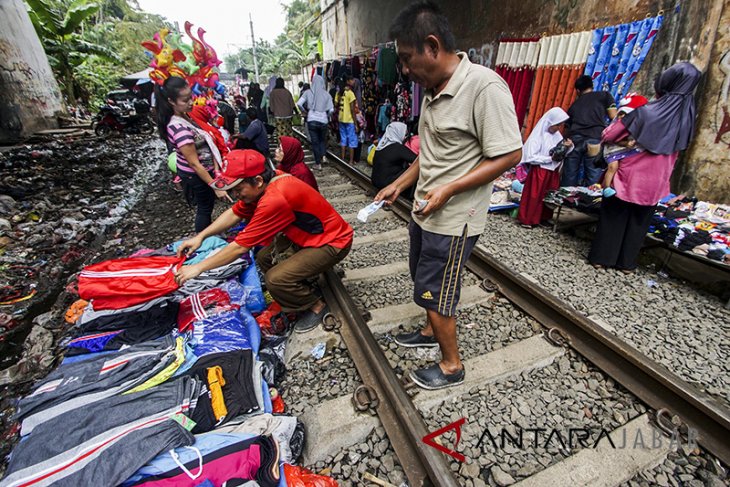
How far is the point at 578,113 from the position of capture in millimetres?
5199

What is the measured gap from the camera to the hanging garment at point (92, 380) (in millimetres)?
2029

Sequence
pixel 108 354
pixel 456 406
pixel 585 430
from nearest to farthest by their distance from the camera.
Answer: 1. pixel 585 430
2. pixel 456 406
3. pixel 108 354

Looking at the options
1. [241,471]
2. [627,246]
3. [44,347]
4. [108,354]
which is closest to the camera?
[241,471]

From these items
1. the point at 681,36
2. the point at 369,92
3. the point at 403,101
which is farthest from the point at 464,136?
the point at 369,92

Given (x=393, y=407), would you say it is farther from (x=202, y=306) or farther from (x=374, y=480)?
(x=202, y=306)

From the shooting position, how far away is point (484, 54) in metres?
7.35

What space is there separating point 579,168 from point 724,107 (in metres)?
1.85

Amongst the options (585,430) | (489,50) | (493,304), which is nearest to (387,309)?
(493,304)

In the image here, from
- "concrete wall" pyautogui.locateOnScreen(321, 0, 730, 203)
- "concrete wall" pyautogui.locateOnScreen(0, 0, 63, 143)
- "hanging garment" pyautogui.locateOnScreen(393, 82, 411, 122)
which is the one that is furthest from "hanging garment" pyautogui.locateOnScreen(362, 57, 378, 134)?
"concrete wall" pyautogui.locateOnScreen(0, 0, 63, 143)

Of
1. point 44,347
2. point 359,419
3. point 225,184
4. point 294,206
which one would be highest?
point 225,184

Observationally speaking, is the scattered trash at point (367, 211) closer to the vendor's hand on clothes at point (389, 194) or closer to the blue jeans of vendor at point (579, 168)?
the vendor's hand on clothes at point (389, 194)

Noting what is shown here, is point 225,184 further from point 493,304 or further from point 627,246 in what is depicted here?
point 627,246

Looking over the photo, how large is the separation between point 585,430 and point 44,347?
436cm

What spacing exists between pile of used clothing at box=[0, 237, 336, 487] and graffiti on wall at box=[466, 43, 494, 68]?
23.0ft
